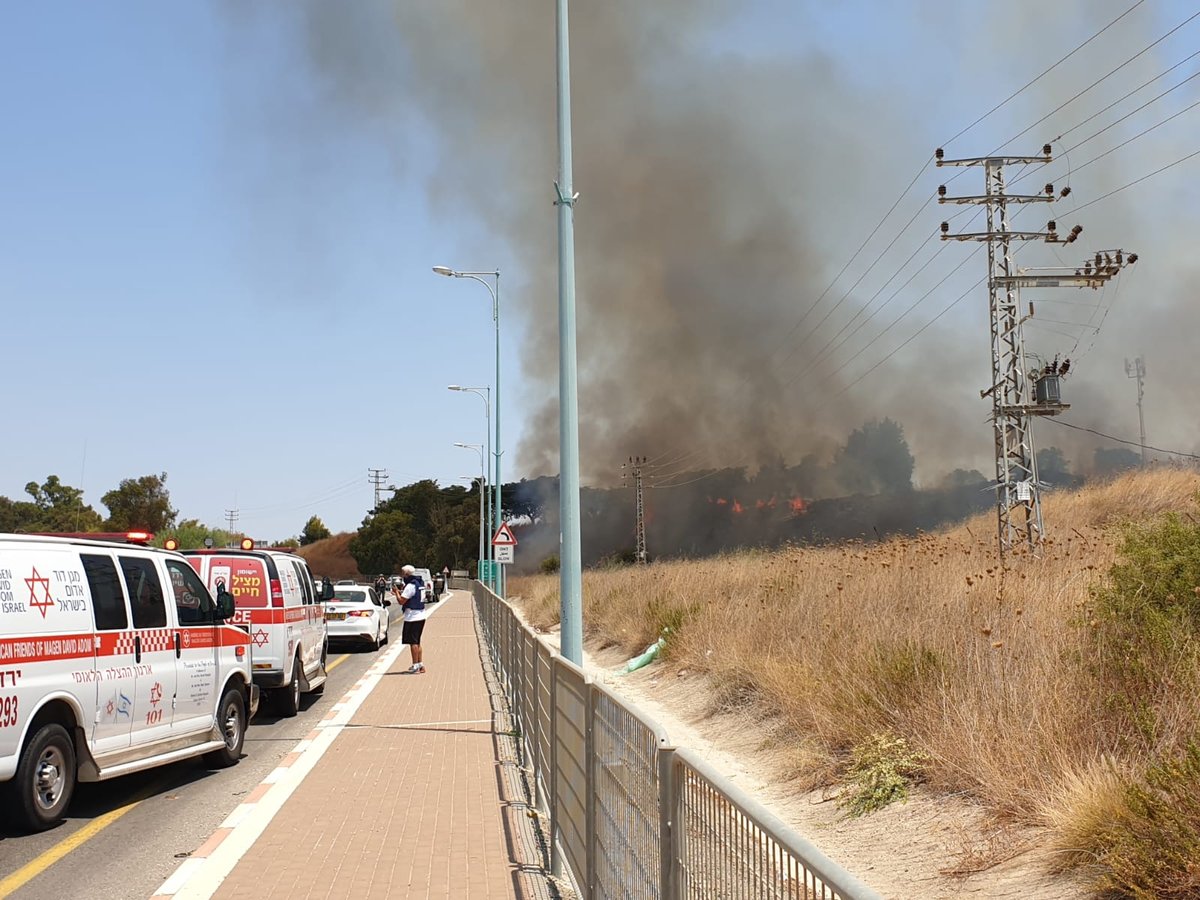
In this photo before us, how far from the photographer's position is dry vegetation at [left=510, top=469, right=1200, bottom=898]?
5.28 meters

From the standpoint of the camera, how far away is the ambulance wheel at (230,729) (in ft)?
33.0

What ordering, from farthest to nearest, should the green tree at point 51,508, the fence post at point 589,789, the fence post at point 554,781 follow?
the green tree at point 51,508, the fence post at point 554,781, the fence post at point 589,789

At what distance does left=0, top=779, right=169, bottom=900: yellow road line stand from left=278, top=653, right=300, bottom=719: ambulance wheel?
4.52 metres

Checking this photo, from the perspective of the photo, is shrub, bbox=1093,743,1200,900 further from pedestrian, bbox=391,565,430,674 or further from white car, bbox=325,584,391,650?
white car, bbox=325,584,391,650

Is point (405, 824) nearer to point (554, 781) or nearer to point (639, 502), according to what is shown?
point (554, 781)

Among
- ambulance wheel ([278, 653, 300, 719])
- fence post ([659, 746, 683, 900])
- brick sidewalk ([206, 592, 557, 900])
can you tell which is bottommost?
brick sidewalk ([206, 592, 557, 900])

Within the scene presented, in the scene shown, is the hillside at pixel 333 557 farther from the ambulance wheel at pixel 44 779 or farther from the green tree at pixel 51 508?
the ambulance wheel at pixel 44 779

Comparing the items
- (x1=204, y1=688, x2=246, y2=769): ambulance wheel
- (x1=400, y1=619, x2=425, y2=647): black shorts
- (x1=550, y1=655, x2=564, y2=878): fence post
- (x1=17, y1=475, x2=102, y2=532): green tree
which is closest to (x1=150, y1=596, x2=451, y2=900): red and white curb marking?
(x1=204, y1=688, x2=246, y2=769): ambulance wheel

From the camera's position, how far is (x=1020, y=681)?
25.1 ft

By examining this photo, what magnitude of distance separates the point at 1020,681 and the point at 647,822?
4.72 meters

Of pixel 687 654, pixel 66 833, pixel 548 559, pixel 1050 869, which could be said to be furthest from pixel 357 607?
pixel 548 559

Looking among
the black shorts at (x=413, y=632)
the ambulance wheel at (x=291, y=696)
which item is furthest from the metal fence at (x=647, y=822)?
the black shorts at (x=413, y=632)

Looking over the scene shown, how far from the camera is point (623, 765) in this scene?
166 inches

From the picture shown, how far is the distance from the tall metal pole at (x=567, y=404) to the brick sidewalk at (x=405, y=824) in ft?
4.81
